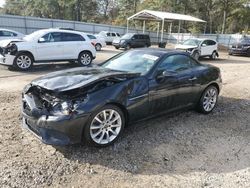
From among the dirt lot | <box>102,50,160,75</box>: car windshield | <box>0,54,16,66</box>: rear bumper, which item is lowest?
the dirt lot

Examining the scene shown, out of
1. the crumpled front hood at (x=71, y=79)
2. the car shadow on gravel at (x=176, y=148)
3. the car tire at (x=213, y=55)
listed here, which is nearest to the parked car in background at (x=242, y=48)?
the car tire at (x=213, y=55)

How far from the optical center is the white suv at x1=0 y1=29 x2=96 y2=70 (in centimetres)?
1144

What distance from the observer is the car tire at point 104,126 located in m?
4.23

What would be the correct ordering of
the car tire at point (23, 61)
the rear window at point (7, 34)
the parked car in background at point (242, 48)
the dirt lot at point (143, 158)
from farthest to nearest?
the parked car in background at point (242, 48) → the rear window at point (7, 34) → the car tire at point (23, 61) → the dirt lot at point (143, 158)

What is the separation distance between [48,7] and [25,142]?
5863cm

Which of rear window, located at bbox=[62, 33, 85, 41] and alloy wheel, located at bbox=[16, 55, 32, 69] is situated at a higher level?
rear window, located at bbox=[62, 33, 85, 41]

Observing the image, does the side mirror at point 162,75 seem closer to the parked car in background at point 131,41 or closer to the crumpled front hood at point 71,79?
the crumpled front hood at point 71,79

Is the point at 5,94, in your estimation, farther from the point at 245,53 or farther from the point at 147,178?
the point at 245,53

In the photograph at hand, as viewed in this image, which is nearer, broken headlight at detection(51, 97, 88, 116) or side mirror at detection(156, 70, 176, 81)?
broken headlight at detection(51, 97, 88, 116)

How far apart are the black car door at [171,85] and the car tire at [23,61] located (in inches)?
304

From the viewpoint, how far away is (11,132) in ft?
16.4

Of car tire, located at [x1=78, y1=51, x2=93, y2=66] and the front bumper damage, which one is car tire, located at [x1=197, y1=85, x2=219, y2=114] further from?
car tire, located at [x1=78, y1=51, x2=93, y2=66]

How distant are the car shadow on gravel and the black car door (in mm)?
426

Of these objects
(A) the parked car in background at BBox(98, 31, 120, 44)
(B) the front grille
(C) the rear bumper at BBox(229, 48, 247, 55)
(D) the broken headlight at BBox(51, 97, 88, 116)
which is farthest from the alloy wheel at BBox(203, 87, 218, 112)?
(A) the parked car in background at BBox(98, 31, 120, 44)
